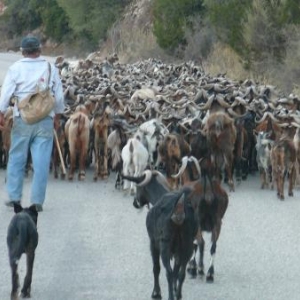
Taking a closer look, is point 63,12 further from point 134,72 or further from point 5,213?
point 5,213

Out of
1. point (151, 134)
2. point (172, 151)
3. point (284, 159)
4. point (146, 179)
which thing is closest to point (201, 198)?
point (146, 179)

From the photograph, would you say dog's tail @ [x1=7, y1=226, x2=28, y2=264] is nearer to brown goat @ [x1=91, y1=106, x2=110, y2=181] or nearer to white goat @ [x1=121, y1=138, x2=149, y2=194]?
white goat @ [x1=121, y1=138, x2=149, y2=194]

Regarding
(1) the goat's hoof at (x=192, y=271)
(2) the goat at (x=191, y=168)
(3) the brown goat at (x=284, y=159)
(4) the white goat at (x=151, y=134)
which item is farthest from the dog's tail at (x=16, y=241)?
(3) the brown goat at (x=284, y=159)

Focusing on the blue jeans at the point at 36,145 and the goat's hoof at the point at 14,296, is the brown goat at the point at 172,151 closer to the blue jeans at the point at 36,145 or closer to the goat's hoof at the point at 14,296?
the blue jeans at the point at 36,145

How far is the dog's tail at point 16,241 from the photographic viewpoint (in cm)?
959

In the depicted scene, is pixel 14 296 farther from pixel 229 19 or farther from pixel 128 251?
pixel 229 19

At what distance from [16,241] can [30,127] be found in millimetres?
1814

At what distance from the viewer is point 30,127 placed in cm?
1112

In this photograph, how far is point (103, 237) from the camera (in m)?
13.1

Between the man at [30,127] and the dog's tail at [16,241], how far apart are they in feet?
4.29

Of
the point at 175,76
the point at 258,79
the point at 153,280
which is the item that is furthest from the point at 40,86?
the point at 258,79

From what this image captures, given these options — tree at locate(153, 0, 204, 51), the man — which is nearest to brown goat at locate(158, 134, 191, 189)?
the man

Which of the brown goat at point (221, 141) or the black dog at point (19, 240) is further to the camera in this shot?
the brown goat at point (221, 141)

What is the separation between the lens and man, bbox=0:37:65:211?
11.1 m
